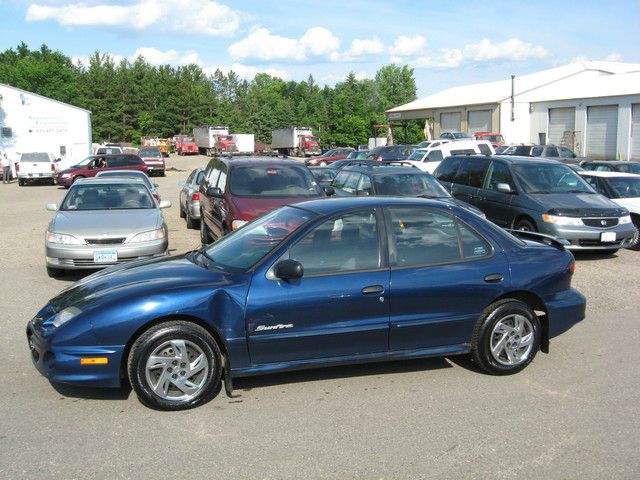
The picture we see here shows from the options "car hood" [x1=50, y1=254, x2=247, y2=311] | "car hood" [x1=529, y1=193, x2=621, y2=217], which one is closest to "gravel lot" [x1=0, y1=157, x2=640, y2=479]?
"car hood" [x1=50, y1=254, x2=247, y2=311]

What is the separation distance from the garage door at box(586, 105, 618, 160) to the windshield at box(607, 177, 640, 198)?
30.0 meters

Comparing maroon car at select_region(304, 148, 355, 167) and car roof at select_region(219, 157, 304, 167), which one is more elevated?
maroon car at select_region(304, 148, 355, 167)

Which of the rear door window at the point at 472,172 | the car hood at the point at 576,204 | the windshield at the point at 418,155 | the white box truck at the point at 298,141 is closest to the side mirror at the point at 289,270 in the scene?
the car hood at the point at 576,204

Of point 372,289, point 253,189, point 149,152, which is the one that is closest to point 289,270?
point 372,289

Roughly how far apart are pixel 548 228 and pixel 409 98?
112092 millimetres

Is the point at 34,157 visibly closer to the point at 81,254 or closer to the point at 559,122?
the point at 81,254

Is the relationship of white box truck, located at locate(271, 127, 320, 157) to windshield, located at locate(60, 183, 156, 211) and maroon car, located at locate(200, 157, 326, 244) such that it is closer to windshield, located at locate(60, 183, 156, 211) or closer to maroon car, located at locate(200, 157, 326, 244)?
maroon car, located at locate(200, 157, 326, 244)

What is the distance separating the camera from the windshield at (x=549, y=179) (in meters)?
12.0

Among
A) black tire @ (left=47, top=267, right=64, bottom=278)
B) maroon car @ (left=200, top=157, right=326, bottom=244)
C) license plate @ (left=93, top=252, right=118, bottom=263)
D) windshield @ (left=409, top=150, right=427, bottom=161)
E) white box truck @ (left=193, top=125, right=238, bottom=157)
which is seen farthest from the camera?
white box truck @ (left=193, top=125, right=238, bottom=157)

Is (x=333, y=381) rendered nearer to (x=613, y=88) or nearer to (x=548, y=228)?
(x=548, y=228)

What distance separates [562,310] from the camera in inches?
227

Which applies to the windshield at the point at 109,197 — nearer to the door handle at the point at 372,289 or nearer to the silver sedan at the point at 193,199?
the silver sedan at the point at 193,199

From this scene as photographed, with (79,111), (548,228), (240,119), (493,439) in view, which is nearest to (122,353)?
(493,439)

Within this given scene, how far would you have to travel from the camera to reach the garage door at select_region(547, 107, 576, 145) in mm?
45125
